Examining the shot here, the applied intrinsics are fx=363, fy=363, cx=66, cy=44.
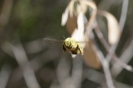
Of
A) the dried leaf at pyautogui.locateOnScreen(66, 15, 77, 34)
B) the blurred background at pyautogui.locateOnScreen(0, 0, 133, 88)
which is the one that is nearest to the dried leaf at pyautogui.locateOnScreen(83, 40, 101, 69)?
the dried leaf at pyautogui.locateOnScreen(66, 15, 77, 34)

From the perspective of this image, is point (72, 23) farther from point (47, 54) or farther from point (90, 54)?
point (47, 54)

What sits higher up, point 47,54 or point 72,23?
point 72,23

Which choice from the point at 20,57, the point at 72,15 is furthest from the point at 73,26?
the point at 20,57

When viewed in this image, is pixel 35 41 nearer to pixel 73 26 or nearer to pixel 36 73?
pixel 36 73

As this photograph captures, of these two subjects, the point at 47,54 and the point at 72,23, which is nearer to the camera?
the point at 72,23

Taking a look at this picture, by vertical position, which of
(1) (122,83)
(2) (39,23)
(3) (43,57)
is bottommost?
(1) (122,83)

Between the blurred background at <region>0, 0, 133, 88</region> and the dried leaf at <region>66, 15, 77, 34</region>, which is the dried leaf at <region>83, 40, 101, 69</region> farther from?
the blurred background at <region>0, 0, 133, 88</region>

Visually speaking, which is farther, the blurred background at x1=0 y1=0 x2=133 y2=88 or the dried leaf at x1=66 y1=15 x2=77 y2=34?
the blurred background at x1=0 y1=0 x2=133 y2=88

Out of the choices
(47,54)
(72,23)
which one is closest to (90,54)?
(72,23)

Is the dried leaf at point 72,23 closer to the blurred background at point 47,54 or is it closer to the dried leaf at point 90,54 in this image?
the dried leaf at point 90,54
